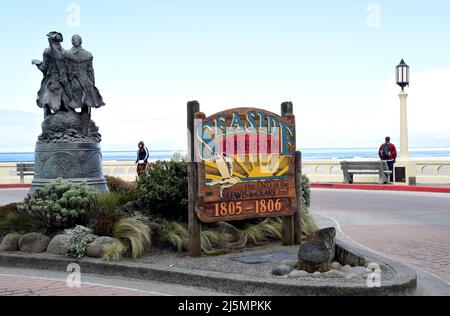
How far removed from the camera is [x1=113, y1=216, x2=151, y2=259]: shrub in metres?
7.91

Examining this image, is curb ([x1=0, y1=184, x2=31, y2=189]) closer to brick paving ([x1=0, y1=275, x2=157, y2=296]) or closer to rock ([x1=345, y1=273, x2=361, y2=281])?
brick paving ([x1=0, y1=275, x2=157, y2=296])

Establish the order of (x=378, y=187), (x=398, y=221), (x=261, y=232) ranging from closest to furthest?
(x=261, y=232) < (x=398, y=221) < (x=378, y=187)

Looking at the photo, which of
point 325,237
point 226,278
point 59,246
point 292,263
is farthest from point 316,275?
point 59,246

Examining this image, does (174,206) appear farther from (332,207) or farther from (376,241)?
(332,207)

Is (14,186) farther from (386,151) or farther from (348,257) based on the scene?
(348,257)

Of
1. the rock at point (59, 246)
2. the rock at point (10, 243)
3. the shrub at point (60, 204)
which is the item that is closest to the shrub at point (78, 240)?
the rock at point (59, 246)

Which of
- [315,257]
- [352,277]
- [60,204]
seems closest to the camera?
[352,277]

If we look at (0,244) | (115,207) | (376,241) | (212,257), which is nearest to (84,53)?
(115,207)

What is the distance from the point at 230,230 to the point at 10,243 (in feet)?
10.5

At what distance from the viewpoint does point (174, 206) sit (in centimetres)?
920

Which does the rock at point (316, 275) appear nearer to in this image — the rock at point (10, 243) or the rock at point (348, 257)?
the rock at point (348, 257)

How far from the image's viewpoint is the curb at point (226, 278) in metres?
6.18

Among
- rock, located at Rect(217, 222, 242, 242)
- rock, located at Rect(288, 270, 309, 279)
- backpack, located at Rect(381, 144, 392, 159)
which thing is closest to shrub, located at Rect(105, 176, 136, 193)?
rock, located at Rect(217, 222, 242, 242)

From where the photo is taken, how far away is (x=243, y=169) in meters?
8.52
